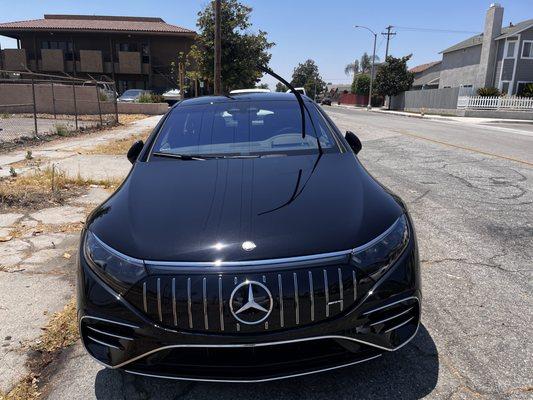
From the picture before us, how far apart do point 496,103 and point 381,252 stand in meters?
35.7

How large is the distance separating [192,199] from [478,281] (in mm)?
2546

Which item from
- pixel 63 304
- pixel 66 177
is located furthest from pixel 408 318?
pixel 66 177

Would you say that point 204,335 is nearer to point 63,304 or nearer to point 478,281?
point 63,304

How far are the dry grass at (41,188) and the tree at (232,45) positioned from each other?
713 inches

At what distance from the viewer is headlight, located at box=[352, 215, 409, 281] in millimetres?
2287

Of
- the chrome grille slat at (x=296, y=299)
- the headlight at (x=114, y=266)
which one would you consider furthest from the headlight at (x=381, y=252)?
the headlight at (x=114, y=266)

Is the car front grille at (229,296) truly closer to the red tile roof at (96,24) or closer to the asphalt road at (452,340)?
the asphalt road at (452,340)

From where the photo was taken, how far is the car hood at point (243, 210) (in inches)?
90.5

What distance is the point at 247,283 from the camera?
215 cm

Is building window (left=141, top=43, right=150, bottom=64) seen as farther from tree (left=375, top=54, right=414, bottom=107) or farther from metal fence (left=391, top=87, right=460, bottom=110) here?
metal fence (left=391, top=87, right=460, bottom=110)

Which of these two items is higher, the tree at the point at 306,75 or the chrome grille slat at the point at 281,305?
the tree at the point at 306,75

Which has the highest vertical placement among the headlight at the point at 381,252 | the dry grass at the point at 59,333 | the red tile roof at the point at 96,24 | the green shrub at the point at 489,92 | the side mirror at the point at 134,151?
the red tile roof at the point at 96,24

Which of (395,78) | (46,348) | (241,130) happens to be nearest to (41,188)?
(241,130)

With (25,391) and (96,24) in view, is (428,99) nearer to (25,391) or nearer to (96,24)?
(96,24)
